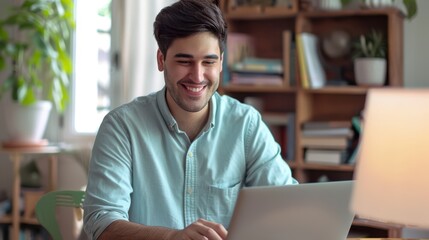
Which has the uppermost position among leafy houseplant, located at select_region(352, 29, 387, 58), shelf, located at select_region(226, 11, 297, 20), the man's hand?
shelf, located at select_region(226, 11, 297, 20)

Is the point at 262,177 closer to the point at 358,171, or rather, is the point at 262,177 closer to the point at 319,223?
the point at 319,223

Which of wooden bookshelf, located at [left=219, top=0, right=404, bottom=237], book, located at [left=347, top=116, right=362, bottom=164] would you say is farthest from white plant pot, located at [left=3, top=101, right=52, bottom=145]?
book, located at [left=347, top=116, right=362, bottom=164]

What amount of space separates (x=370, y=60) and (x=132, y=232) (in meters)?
1.85

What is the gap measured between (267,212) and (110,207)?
0.53m

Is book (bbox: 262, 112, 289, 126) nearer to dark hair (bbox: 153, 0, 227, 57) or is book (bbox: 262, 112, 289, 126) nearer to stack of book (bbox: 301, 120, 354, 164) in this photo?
stack of book (bbox: 301, 120, 354, 164)

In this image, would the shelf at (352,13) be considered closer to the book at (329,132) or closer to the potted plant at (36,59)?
the book at (329,132)

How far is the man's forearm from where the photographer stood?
1.66 meters

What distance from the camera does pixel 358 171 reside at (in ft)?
3.78

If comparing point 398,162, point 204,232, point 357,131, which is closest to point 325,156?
point 357,131

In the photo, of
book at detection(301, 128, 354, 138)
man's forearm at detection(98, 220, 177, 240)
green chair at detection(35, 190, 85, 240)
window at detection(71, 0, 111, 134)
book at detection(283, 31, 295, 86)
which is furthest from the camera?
window at detection(71, 0, 111, 134)

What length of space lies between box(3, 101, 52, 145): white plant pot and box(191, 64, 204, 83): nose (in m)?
2.28

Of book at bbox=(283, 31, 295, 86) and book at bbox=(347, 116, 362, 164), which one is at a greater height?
book at bbox=(283, 31, 295, 86)

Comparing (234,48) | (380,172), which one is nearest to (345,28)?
(234,48)

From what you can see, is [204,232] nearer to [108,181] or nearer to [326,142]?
[108,181]
